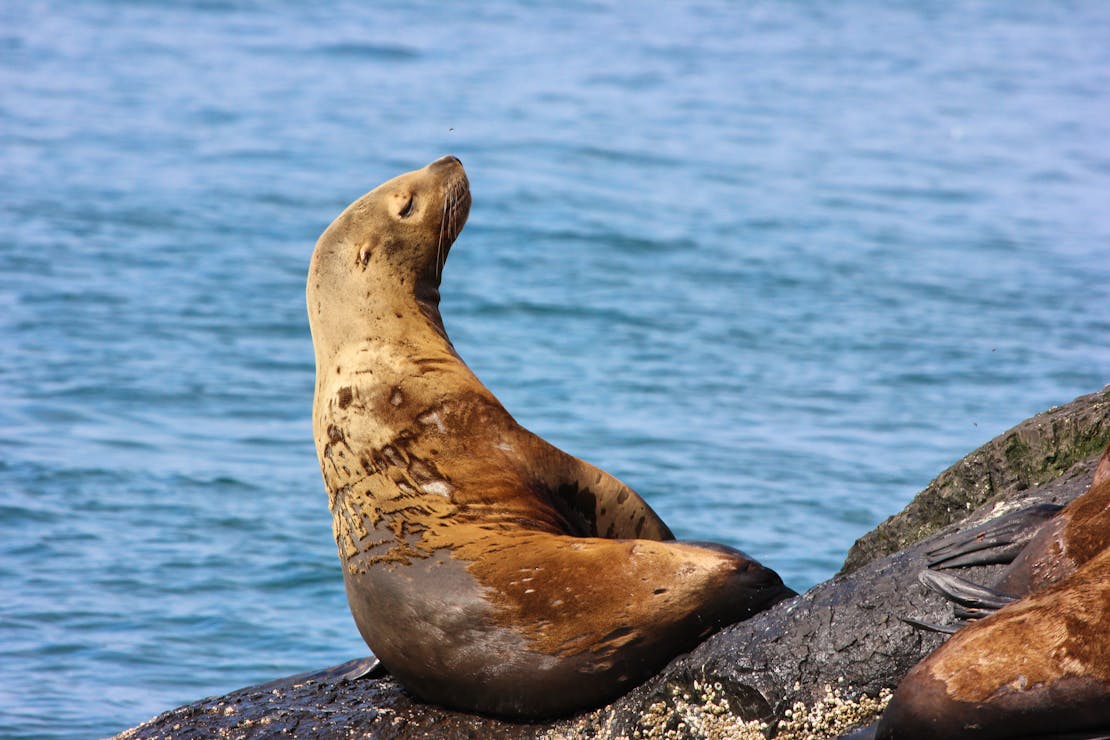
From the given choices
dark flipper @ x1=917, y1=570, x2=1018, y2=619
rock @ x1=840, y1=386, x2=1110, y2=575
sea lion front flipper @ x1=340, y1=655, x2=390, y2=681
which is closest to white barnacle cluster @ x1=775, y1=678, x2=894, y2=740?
dark flipper @ x1=917, y1=570, x2=1018, y2=619

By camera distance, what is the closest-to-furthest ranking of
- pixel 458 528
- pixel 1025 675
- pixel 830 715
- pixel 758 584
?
pixel 1025 675 → pixel 830 715 → pixel 758 584 → pixel 458 528

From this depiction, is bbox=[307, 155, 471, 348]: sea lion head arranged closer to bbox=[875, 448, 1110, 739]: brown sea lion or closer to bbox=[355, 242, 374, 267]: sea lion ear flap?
bbox=[355, 242, 374, 267]: sea lion ear flap

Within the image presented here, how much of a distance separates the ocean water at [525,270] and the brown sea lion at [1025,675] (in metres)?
4.65

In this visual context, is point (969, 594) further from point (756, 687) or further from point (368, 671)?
point (368, 671)

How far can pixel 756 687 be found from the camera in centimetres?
455

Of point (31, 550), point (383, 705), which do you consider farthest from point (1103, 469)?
point (31, 550)

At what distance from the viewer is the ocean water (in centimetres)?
982

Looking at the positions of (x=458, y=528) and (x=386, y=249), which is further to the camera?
(x=386, y=249)

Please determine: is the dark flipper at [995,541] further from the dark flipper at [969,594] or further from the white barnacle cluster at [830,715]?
the white barnacle cluster at [830,715]

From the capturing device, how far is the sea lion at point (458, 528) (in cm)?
472

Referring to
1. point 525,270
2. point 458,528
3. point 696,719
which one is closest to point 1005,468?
point 696,719

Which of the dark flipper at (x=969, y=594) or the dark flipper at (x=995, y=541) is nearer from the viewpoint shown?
the dark flipper at (x=969, y=594)

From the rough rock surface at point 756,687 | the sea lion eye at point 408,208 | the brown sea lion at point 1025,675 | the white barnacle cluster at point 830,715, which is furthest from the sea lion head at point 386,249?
the brown sea lion at point 1025,675

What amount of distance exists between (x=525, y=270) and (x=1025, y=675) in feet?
44.0
